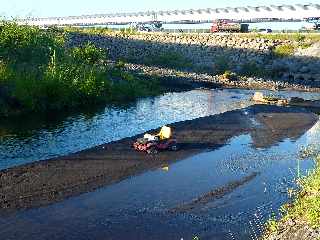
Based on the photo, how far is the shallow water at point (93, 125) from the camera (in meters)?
40.8

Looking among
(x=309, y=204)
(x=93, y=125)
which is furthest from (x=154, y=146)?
(x=309, y=204)

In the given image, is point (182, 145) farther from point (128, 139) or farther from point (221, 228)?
point (221, 228)

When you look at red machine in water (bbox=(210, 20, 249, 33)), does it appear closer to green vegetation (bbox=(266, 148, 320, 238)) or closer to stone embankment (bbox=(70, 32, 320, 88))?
stone embankment (bbox=(70, 32, 320, 88))

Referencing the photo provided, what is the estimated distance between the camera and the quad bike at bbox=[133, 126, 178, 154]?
3975 centimetres

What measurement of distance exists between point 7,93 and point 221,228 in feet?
124

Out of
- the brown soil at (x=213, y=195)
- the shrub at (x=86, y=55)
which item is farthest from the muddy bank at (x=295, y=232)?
the shrub at (x=86, y=55)

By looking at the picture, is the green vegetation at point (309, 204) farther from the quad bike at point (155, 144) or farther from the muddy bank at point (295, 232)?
the quad bike at point (155, 144)

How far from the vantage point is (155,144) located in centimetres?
4006

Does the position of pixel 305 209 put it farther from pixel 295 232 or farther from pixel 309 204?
pixel 295 232

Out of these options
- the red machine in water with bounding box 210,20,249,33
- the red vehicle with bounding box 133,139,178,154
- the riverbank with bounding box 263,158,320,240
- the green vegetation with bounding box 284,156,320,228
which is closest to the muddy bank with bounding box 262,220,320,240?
the riverbank with bounding box 263,158,320,240

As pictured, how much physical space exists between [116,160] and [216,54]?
69.7 metres

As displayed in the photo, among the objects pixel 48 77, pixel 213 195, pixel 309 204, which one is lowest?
pixel 213 195

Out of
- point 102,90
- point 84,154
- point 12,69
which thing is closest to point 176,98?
point 102,90

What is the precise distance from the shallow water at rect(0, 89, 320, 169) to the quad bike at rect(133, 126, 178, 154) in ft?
16.2
